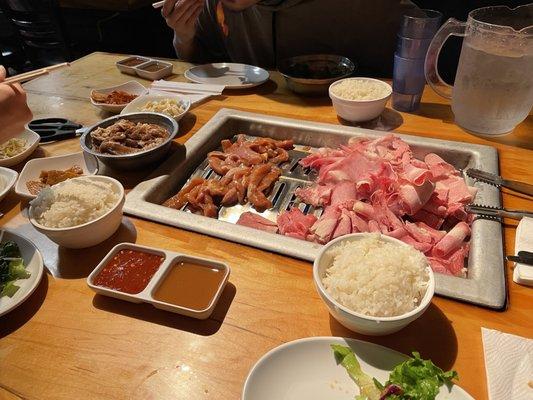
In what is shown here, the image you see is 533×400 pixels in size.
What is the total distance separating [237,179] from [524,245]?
137 centimetres

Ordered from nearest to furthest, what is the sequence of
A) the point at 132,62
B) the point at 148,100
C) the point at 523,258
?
the point at 523,258 → the point at 148,100 → the point at 132,62

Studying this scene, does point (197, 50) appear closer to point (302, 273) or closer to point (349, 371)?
point (302, 273)

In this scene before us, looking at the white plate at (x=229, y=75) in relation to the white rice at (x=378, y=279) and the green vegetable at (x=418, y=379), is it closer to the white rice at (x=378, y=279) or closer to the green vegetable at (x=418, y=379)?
the white rice at (x=378, y=279)

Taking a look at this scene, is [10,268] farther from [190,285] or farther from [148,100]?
[148,100]

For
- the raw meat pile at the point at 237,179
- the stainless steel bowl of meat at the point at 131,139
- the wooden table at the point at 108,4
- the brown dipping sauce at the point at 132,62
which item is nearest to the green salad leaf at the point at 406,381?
the raw meat pile at the point at 237,179

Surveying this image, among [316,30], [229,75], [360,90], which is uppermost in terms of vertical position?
[316,30]

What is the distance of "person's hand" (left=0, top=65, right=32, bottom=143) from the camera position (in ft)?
5.52

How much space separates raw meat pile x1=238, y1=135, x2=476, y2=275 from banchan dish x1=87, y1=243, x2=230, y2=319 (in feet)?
1.45

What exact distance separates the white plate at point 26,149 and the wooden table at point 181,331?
0.67 m

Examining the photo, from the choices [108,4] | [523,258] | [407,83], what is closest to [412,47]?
[407,83]

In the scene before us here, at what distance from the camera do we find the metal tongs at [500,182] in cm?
187

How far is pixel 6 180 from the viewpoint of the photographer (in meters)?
2.03

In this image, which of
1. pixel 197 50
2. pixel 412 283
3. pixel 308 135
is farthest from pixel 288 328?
pixel 197 50

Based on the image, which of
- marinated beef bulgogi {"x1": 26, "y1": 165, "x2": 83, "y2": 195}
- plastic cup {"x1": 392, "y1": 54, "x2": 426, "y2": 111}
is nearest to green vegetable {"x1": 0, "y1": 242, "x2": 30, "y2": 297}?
marinated beef bulgogi {"x1": 26, "y1": 165, "x2": 83, "y2": 195}
